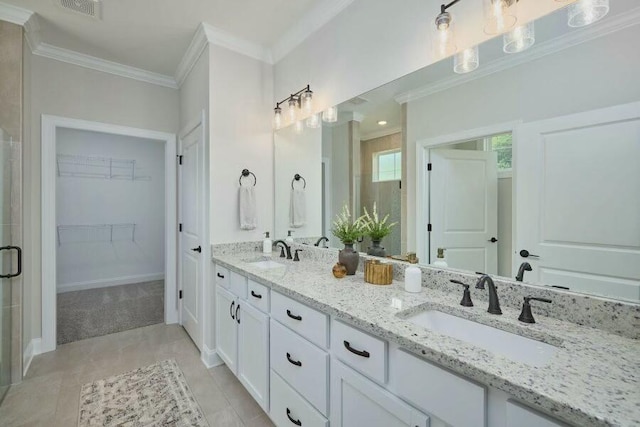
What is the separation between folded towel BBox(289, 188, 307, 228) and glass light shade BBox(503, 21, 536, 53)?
1.73 m

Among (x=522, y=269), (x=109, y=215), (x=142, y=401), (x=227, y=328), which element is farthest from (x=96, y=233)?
(x=522, y=269)

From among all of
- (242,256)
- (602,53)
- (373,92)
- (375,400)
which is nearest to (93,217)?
(242,256)

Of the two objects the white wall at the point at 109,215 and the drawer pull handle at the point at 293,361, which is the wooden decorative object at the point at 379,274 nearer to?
the drawer pull handle at the point at 293,361

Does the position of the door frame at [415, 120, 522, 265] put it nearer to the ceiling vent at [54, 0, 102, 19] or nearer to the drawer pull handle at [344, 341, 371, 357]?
the drawer pull handle at [344, 341, 371, 357]

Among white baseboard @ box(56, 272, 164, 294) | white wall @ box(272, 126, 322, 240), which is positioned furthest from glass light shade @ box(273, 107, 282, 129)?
white baseboard @ box(56, 272, 164, 294)

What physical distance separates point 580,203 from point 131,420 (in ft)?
8.44

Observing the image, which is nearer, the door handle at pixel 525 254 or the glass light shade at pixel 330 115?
the door handle at pixel 525 254

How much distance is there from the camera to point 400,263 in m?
1.65

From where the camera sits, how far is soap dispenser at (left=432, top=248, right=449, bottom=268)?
1.50 metres

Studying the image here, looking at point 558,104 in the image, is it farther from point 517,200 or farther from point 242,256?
point 242,256

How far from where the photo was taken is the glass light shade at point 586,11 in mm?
1014

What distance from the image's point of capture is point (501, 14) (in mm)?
1229

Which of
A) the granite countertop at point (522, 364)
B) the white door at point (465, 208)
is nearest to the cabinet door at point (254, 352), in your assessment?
the granite countertop at point (522, 364)

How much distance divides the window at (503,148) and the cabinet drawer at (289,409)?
1359mm
